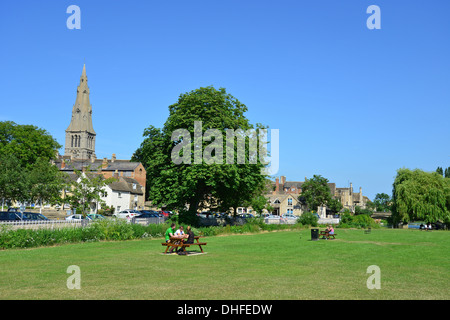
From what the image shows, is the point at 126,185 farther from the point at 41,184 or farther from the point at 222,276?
the point at 222,276

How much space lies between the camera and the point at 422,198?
6391 centimetres

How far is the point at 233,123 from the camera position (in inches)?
1681

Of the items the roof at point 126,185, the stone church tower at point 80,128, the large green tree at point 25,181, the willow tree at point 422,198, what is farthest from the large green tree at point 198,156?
the stone church tower at point 80,128

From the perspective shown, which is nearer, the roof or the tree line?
the tree line

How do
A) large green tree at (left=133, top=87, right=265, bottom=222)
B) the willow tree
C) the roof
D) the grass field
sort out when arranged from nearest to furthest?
1. the grass field
2. large green tree at (left=133, top=87, right=265, bottom=222)
3. the willow tree
4. the roof

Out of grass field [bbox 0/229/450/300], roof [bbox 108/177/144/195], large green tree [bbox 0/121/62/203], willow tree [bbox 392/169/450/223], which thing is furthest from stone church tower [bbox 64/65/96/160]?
grass field [bbox 0/229/450/300]

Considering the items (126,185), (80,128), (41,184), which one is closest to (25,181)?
(41,184)

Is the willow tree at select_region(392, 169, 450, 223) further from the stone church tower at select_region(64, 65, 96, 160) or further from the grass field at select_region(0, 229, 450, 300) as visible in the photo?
the stone church tower at select_region(64, 65, 96, 160)

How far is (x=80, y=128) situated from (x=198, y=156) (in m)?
167

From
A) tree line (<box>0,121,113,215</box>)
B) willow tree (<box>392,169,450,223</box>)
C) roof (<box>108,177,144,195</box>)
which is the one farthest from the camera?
roof (<box>108,177,144,195</box>)

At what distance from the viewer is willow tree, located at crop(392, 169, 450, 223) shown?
63156 millimetres

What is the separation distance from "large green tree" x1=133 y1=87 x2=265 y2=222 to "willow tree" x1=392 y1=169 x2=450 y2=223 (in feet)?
95.8

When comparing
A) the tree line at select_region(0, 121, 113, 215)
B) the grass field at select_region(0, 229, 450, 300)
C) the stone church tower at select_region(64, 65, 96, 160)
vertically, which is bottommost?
the grass field at select_region(0, 229, 450, 300)
